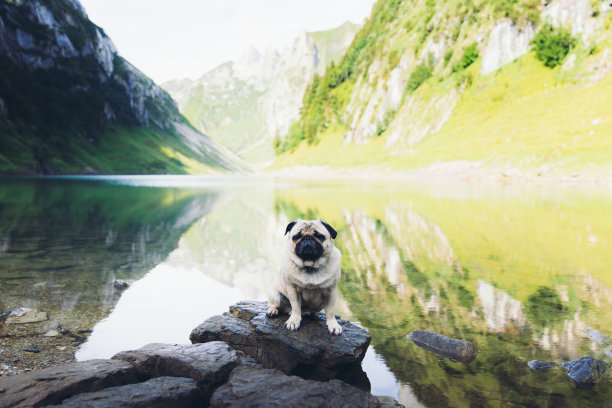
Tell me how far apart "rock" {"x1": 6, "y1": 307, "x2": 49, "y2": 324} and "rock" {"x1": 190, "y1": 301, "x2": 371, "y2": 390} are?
448 centimetres

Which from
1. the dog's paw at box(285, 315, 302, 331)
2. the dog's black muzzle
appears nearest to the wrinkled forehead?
the dog's black muzzle

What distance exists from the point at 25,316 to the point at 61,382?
5464mm

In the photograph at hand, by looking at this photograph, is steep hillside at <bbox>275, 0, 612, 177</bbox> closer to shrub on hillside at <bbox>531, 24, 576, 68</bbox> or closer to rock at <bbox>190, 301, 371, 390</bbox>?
shrub on hillside at <bbox>531, 24, 576, 68</bbox>

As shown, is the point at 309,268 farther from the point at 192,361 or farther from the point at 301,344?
the point at 192,361

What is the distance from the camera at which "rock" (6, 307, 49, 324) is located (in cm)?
919

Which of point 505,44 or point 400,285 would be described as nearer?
point 400,285

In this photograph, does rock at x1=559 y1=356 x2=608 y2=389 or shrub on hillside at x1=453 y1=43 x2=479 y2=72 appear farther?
shrub on hillside at x1=453 y1=43 x2=479 y2=72

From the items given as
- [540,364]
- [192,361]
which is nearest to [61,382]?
[192,361]

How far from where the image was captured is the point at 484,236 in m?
20.9

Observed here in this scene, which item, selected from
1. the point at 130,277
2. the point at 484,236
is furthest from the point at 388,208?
the point at 130,277

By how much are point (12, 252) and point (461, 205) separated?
108 feet

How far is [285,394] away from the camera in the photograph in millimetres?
5383

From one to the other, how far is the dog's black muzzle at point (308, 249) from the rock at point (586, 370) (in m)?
5.08

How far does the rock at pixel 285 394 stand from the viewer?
5.19 metres
